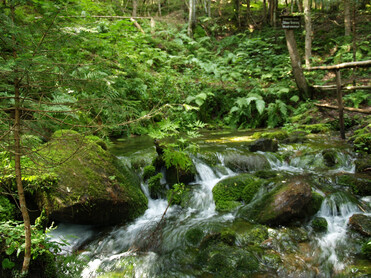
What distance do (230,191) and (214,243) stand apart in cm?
165

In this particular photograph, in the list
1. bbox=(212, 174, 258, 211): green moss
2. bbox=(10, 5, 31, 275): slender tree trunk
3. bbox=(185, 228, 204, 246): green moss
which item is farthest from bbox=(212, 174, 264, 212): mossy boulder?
bbox=(10, 5, 31, 275): slender tree trunk

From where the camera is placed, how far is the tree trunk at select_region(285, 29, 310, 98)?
35.0ft

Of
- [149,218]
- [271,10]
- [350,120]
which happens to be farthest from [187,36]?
[149,218]

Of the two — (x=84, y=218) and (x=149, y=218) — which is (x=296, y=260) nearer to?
(x=149, y=218)

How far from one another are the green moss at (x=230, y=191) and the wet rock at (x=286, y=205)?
0.68 meters

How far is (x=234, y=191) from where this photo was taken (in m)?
5.23

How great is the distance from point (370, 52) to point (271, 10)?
1007 centimetres

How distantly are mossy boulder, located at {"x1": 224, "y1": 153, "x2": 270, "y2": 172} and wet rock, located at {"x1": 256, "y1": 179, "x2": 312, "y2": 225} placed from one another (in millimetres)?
1978

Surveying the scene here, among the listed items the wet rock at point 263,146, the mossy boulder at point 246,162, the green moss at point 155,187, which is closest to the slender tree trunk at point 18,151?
the green moss at point 155,187

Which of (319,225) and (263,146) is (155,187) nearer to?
(319,225)

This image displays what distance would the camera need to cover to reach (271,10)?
64.5 ft

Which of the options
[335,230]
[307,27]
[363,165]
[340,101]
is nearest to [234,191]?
[335,230]

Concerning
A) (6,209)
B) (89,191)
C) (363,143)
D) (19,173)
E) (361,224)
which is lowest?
(361,224)

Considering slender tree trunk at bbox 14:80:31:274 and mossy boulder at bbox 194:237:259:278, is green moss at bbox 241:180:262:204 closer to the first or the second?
mossy boulder at bbox 194:237:259:278
